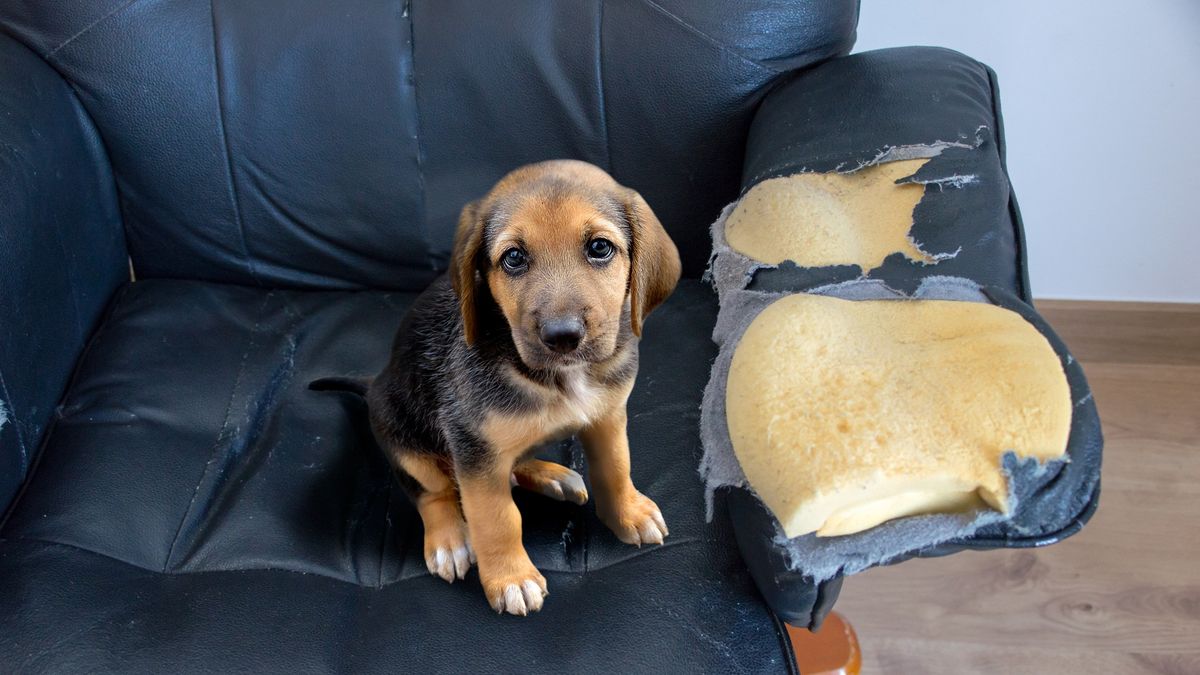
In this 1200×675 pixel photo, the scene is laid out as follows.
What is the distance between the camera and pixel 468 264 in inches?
60.0

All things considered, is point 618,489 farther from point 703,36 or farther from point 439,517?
point 703,36

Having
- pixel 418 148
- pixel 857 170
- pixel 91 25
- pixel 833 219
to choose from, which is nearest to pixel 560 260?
pixel 833 219

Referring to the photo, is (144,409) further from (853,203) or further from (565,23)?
(853,203)

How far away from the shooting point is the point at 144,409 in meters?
1.98

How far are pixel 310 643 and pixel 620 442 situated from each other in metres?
0.59

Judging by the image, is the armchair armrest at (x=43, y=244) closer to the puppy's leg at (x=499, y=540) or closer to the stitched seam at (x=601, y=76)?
the puppy's leg at (x=499, y=540)

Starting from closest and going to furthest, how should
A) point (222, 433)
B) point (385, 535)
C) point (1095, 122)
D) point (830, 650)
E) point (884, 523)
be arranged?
1. point (884, 523)
2. point (385, 535)
3. point (222, 433)
4. point (830, 650)
5. point (1095, 122)

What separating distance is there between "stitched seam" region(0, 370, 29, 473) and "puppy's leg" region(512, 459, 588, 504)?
93 cm

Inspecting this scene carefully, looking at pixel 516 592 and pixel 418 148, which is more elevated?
pixel 418 148

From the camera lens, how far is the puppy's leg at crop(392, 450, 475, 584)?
1.65 meters

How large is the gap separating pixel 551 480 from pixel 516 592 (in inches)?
11.2

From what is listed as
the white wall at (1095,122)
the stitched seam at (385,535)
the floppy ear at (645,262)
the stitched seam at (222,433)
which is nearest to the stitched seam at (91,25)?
the stitched seam at (222,433)

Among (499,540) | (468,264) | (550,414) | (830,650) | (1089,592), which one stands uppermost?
(468,264)

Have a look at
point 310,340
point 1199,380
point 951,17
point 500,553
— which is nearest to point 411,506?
point 500,553
